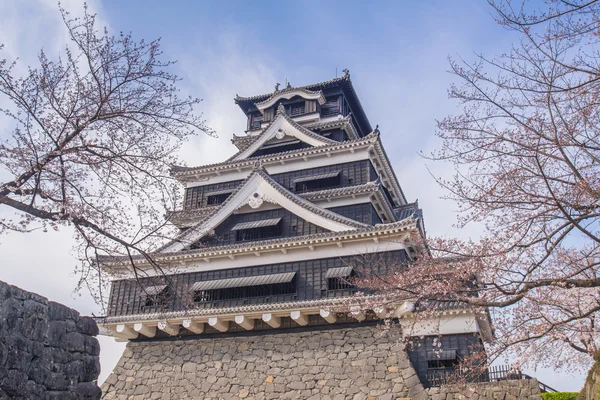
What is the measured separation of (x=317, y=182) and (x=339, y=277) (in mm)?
5885

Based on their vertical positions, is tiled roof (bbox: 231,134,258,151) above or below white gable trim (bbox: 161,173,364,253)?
above

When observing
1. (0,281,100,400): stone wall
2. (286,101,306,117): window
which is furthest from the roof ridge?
(286,101,306,117): window

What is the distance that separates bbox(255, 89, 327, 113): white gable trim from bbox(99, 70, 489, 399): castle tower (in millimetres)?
5321

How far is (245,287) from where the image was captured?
1650 cm

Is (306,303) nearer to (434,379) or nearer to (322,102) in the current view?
(434,379)

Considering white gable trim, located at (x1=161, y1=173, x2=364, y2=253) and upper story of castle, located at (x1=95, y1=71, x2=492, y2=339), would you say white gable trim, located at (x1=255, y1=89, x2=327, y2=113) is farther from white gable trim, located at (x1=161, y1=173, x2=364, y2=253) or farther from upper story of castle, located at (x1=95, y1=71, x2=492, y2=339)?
white gable trim, located at (x1=161, y1=173, x2=364, y2=253)

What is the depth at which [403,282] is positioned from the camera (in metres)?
9.41

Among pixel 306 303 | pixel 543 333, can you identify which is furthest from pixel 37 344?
pixel 306 303

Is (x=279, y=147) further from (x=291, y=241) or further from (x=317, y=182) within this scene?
(x=291, y=241)

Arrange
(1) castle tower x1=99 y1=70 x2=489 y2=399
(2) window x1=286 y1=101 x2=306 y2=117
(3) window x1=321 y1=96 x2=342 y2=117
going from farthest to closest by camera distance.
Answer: (2) window x1=286 y1=101 x2=306 y2=117
(3) window x1=321 y1=96 x2=342 y2=117
(1) castle tower x1=99 y1=70 x2=489 y2=399

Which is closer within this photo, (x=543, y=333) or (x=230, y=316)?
(x=543, y=333)

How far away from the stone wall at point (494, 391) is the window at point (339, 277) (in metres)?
3.91

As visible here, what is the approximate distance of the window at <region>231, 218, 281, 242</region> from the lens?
710 inches

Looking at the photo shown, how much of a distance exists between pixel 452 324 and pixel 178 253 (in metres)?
9.07
